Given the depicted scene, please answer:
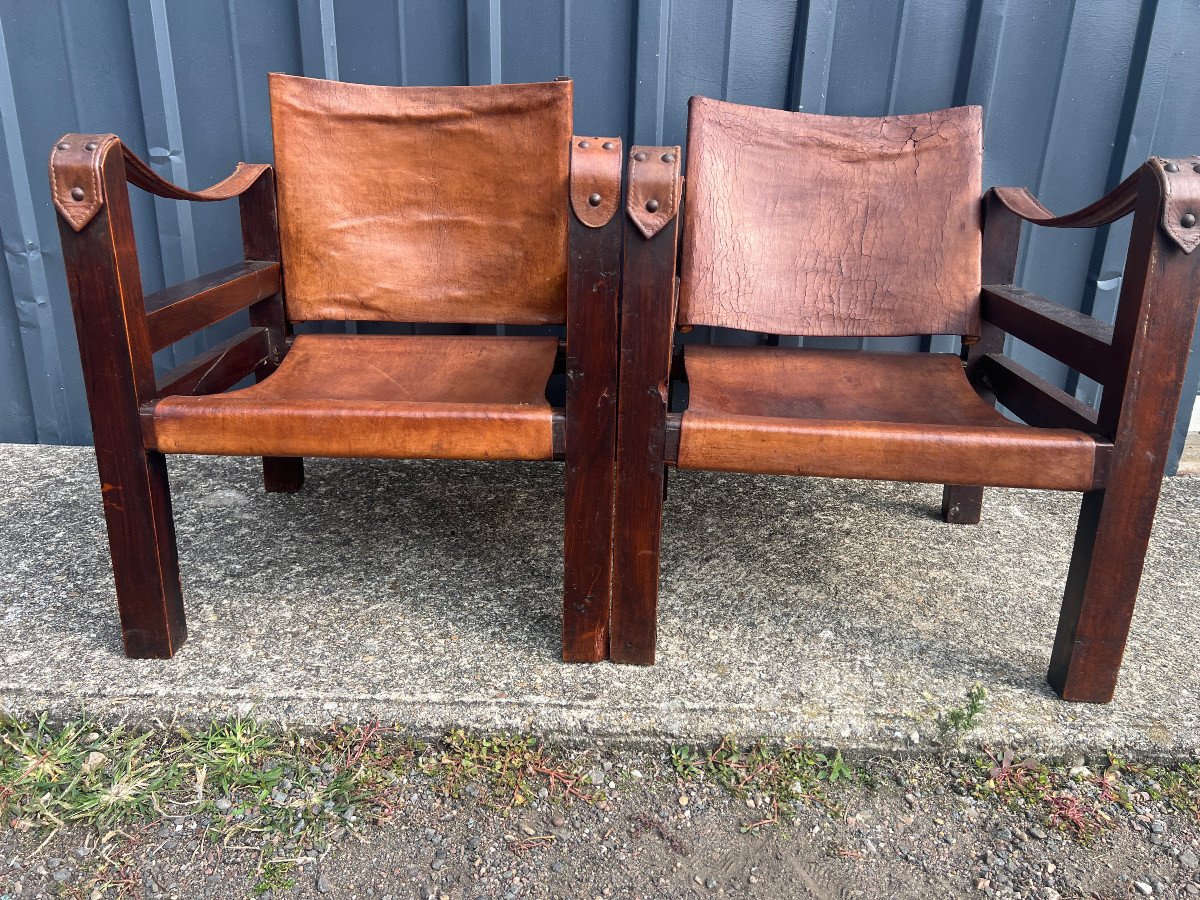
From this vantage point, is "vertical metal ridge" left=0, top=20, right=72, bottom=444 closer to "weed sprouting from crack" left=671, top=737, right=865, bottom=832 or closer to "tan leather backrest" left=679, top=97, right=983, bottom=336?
"tan leather backrest" left=679, top=97, right=983, bottom=336

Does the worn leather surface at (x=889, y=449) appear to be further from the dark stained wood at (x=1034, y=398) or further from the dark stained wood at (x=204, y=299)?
the dark stained wood at (x=204, y=299)

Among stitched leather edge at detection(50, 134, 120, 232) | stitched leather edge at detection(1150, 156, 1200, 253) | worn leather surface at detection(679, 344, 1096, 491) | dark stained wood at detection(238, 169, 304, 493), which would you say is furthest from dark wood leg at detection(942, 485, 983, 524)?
stitched leather edge at detection(50, 134, 120, 232)

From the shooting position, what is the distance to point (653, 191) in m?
1.29

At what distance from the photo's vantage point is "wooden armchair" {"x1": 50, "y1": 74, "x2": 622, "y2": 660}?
1.38 m

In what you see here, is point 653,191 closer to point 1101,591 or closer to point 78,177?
point 78,177

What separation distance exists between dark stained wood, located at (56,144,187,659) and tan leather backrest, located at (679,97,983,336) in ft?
3.48

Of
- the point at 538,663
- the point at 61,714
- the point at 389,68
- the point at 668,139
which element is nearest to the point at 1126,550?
the point at 538,663

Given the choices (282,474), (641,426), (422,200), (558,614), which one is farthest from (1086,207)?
(282,474)

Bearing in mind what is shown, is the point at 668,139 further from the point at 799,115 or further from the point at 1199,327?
the point at 1199,327

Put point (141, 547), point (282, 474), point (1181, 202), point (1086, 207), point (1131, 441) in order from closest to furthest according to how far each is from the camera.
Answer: point (1181, 202) < point (1131, 441) < point (141, 547) < point (1086, 207) < point (282, 474)

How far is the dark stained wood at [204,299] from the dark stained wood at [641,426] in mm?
793

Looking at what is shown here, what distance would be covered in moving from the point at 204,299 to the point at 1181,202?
5.35 feet

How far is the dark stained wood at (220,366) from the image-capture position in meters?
1.63

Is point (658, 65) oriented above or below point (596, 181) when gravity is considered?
above
